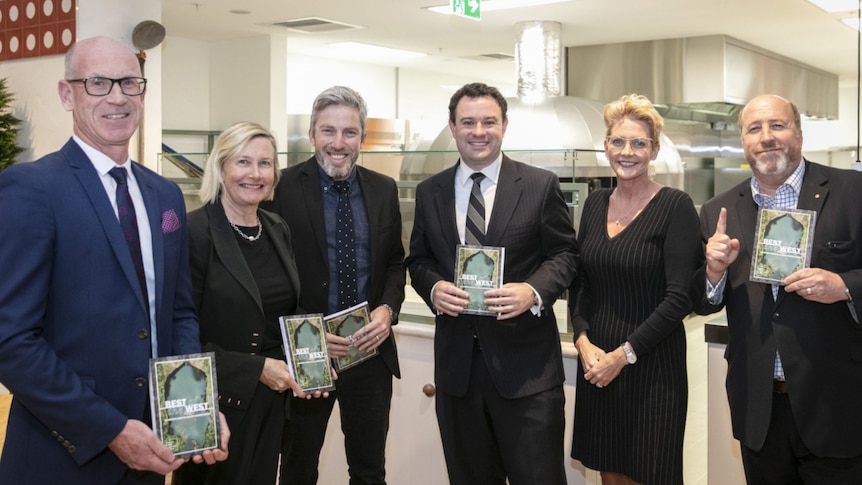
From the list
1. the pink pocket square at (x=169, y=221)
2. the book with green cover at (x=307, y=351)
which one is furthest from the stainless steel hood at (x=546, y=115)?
the pink pocket square at (x=169, y=221)

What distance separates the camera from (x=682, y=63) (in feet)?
31.5

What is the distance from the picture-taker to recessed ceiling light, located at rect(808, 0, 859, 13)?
7.38m

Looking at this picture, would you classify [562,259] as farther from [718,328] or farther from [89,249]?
[89,249]

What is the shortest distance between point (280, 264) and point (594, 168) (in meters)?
3.77

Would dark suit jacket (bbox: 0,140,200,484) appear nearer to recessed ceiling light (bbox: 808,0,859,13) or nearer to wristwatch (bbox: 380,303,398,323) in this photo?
wristwatch (bbox: 380,303,398,323)

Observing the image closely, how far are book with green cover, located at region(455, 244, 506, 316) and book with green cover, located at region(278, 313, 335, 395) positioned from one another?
440 mm

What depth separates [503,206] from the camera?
2.65 metres

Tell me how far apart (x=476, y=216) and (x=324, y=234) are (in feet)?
1.62

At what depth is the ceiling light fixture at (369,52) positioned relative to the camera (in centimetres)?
1045

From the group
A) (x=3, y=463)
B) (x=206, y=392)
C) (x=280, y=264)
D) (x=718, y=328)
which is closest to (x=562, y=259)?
(x=718, y=328)

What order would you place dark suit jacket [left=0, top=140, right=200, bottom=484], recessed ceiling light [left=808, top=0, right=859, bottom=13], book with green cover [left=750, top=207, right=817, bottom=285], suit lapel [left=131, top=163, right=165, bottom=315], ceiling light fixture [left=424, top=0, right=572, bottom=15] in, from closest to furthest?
dark suit jacket [left=0, top=140, right=200, bottom=484]
suit lapel [left=131, top=163, right=165, bottom=315]
book with green cover [left=750, top=207, right=817, bottom=285]
recessed ceiling light [left=808, top=0, right=859, bottom=13]
ceiling light fixture [left=424, top=0, right=572, bottom=15]

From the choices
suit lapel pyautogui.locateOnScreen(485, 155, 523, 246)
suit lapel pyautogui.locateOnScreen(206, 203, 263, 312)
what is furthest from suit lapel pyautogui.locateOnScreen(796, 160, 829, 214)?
suit lapel pyautogui.locateOnScreen(206, 203, 263, 312)

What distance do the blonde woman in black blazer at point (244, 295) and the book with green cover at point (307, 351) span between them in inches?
1.7

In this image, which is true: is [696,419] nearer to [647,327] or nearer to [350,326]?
[647,327]
